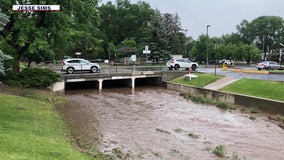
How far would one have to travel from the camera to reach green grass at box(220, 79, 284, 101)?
21031 millimetres

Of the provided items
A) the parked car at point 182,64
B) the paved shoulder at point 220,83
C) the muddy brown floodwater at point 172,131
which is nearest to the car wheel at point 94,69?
the parked car at point 182,64

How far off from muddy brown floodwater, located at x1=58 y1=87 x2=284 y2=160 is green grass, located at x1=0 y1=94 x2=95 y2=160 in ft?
4.35

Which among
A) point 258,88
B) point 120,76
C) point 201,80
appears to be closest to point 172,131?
point 258,88

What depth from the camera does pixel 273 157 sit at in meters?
11.2

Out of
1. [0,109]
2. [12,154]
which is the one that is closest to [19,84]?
[0,109]

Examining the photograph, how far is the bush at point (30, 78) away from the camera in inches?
945

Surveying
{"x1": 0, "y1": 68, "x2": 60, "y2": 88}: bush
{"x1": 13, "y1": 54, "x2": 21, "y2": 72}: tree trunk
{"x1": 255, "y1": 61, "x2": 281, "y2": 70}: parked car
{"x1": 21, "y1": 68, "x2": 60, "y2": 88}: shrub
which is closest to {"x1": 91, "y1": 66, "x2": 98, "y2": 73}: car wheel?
{"x1": 21, "y1": 68, "x2": 60, "y2": 88}: shrub

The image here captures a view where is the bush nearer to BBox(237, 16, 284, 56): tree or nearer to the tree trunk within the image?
the tree trunk

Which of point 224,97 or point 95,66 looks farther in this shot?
point 95,66

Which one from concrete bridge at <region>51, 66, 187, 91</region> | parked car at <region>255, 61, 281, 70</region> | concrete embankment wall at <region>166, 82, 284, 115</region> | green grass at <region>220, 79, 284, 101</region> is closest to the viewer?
concrete embankment wall at <region>166, 82, 284, 115</region>

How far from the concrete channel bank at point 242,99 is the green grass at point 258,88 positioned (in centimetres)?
71

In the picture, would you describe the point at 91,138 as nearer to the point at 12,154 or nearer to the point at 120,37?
the point at 12,154

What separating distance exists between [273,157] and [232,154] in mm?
1372

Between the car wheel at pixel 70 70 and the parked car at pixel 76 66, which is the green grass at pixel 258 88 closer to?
the parked car at pixel 76 66
